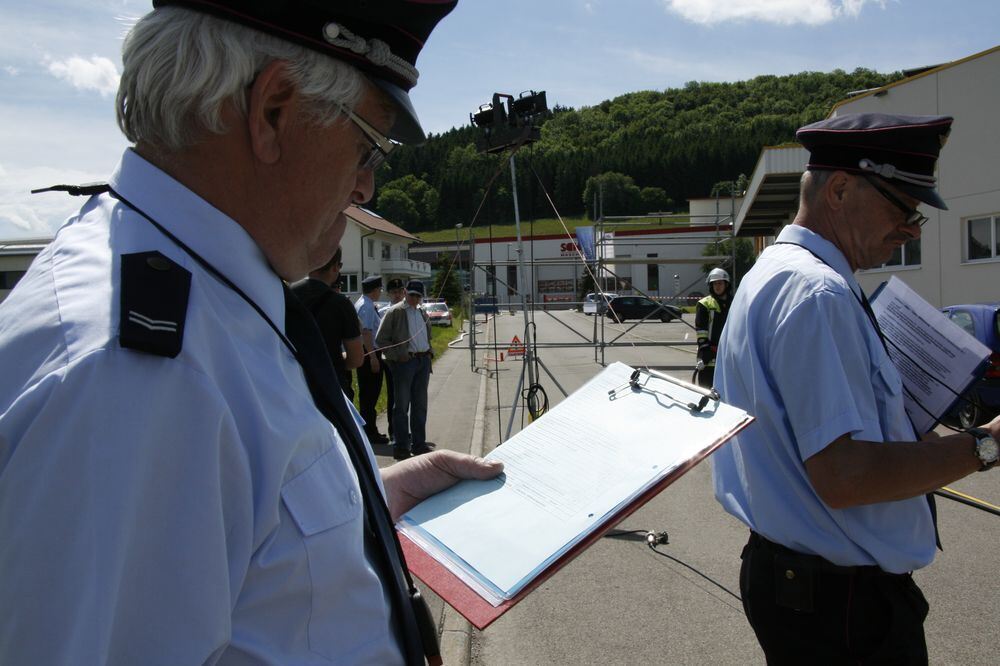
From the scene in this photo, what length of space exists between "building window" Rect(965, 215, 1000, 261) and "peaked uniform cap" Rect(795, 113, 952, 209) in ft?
59.8

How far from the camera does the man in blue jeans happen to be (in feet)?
27.0

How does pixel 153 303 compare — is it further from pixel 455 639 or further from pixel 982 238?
pixel 982 238

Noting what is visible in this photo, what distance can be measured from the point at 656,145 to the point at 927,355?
117 metres

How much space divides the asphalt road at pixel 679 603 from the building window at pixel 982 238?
13.7 m

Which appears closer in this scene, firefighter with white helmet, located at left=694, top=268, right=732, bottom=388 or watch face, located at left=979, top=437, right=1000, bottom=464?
watch face, located at left=979, top=437, right=1000, bottom=464

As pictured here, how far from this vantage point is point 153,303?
0.76m

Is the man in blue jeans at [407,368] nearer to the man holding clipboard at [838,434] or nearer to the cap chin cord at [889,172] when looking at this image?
the man holding clipboard at [838,434]

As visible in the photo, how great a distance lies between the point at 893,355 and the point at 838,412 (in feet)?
2.02

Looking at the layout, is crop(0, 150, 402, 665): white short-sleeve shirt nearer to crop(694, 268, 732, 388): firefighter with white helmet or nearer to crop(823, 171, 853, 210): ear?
crop(823, 171, 853, 210): ear

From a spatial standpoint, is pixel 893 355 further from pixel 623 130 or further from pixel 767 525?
pixel 623 130

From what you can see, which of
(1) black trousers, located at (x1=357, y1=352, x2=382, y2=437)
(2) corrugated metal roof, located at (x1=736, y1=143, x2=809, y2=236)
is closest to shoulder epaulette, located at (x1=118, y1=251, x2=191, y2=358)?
(1) black trousers, located at (x1=357, y1=352, x2=382, y2=437)

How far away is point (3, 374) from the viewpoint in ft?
2.33

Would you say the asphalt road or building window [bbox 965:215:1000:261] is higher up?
building window [bbox 965:215:1000:261]

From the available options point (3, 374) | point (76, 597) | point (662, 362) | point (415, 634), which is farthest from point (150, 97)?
point (662, 362)
